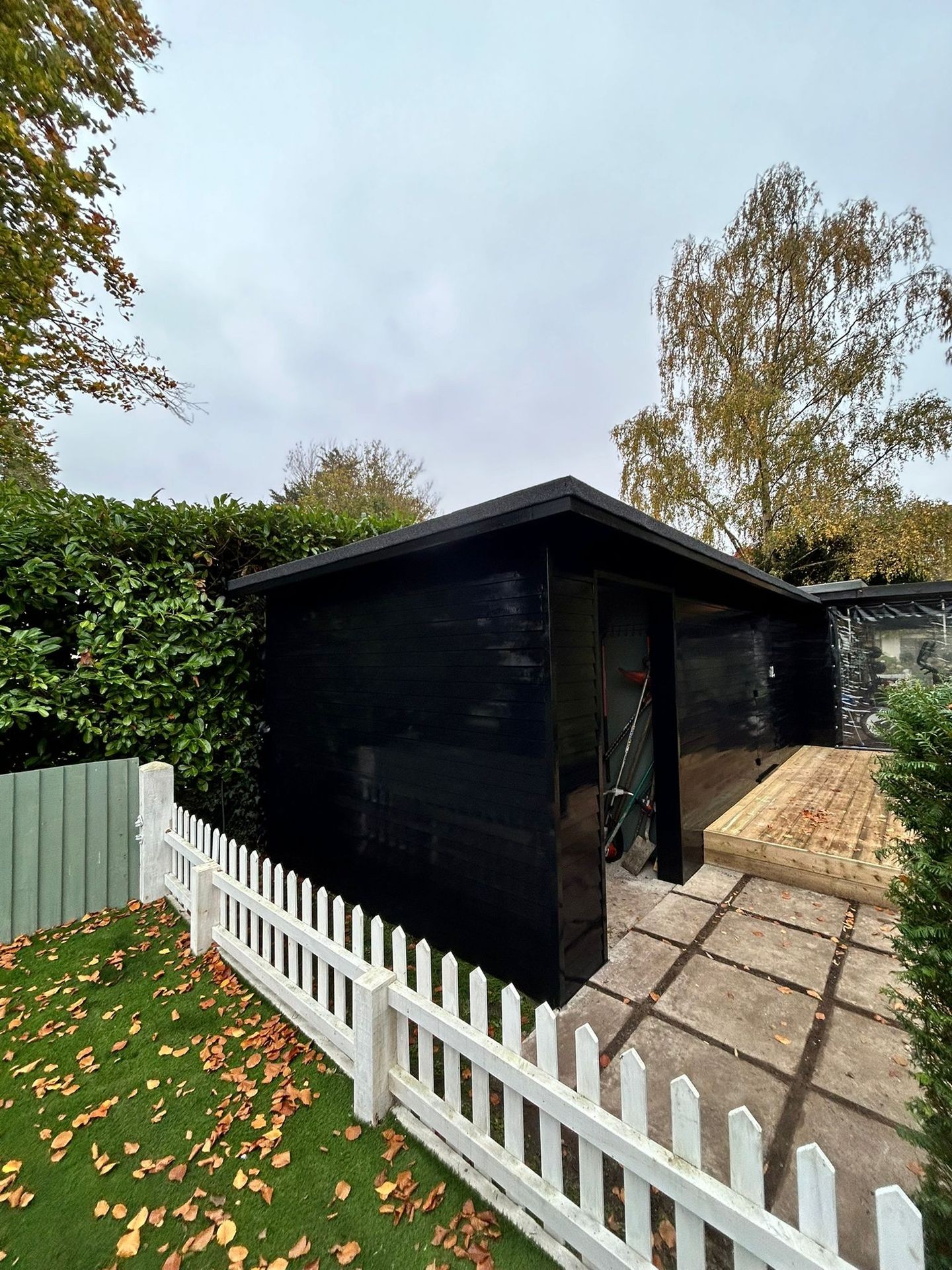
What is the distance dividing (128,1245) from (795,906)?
3.76 meters

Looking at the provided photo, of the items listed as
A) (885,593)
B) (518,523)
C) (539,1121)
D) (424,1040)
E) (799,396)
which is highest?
(799,396)

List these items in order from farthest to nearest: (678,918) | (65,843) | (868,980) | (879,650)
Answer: (879,650)
(65,843)
(678,918)
(868,980)

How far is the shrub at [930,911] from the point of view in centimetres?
112

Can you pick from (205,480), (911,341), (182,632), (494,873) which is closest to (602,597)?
(494,873)

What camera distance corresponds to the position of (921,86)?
284 inches

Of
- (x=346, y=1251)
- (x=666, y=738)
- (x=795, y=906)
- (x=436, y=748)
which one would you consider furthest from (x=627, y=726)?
(x=346, y=1251)

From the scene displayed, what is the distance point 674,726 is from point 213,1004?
11.1 ft

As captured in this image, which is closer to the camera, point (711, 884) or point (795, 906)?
point (795, 906)

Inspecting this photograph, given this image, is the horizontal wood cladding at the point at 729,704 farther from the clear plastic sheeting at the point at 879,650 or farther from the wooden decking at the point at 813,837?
the clear plastic sheeting at the point at 879,650

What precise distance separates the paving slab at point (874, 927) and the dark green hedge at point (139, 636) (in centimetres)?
478

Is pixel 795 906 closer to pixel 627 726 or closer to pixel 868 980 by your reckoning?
pixel 868 980

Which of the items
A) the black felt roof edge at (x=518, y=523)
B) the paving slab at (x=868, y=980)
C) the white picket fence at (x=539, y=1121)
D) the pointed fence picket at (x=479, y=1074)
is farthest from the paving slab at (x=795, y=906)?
the pointed fence picket at (x=479, y=1074)

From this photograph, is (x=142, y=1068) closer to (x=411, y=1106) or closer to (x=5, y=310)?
(x=411, y=1106)

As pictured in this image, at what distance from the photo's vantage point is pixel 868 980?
2.53 meters
